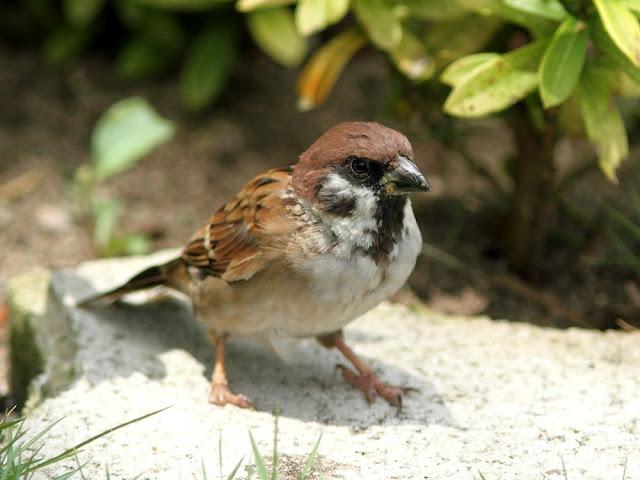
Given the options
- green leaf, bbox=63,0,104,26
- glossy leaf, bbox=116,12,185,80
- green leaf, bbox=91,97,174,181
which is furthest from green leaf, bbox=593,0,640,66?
green leaf, bbox=63,0,104,26

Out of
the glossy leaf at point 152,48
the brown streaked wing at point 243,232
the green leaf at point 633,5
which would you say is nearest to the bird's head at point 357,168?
the brown streaked wing at point 243,232

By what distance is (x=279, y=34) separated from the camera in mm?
5211

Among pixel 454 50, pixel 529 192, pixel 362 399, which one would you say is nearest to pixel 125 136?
pixel 454 50

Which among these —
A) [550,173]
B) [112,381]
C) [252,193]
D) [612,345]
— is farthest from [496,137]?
[112,381]

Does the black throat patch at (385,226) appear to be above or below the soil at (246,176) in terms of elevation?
above

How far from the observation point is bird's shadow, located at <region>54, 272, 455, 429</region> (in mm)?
3402

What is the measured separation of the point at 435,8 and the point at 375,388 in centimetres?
169

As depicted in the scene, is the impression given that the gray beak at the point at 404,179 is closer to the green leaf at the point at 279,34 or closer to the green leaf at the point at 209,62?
the green leaf at the point at 279,34

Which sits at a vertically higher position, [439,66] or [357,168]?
[357,168]

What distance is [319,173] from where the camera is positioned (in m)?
3.23

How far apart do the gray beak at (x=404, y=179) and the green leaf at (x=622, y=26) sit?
80 cm

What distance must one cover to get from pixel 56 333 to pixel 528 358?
74.5 inches

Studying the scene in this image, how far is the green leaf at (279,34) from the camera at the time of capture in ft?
17.0

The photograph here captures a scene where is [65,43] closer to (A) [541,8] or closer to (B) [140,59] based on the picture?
(B) [140,59]
